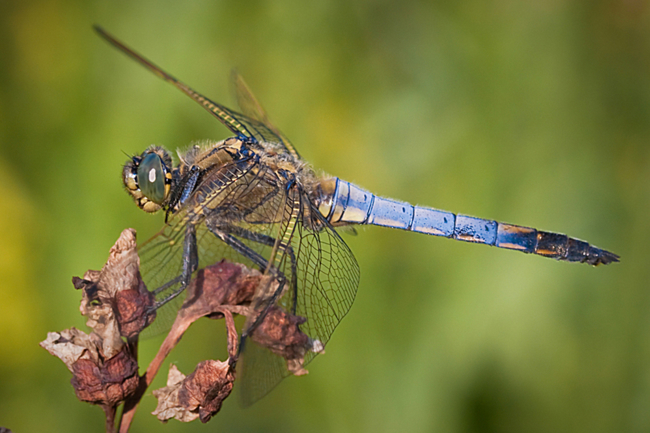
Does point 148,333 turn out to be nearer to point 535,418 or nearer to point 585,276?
point 535,418

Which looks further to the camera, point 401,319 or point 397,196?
point 397,196

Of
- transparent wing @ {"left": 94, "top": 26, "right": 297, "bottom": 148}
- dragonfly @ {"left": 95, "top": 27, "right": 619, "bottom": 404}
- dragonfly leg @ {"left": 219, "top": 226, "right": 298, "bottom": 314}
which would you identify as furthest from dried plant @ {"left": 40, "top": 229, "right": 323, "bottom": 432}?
transparent wing @ {"left": 94, "top": 26, "right": 297, "bottom": 148}

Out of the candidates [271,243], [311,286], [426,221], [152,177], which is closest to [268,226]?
[271,243]

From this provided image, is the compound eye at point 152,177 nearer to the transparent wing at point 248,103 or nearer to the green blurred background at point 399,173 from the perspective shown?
the green blurred background at point 399,173

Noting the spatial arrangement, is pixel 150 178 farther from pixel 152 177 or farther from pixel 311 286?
pixel 311 286

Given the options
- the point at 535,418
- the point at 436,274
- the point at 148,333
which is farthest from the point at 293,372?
the point at 535,418

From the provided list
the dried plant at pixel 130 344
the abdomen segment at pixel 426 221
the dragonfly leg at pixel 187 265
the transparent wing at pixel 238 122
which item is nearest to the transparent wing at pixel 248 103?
the transparent wing at pixel 238 122

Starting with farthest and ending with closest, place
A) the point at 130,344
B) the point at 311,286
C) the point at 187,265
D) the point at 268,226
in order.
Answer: the point at 268,226, the point at 311,286, the point at 187,265, the point at 130,344

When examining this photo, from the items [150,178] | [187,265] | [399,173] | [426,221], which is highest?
[399,173]
